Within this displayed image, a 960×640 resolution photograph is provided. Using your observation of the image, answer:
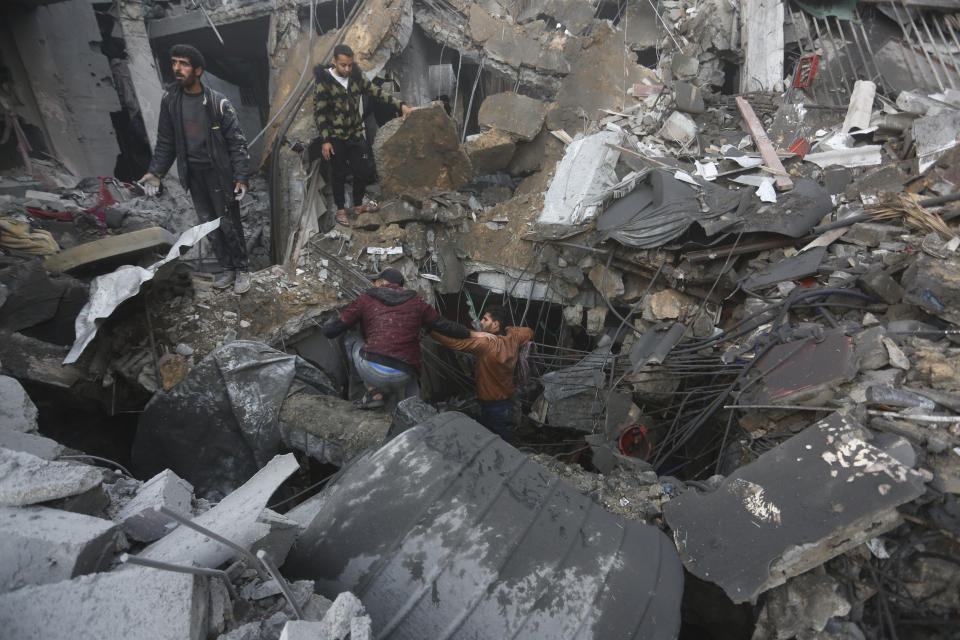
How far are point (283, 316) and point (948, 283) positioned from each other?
208 inches

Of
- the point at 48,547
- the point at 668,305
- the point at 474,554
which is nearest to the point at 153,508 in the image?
the point at 48,547

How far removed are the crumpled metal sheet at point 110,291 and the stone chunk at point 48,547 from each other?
8.16 feet

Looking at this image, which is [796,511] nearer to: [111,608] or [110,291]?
[111,608]

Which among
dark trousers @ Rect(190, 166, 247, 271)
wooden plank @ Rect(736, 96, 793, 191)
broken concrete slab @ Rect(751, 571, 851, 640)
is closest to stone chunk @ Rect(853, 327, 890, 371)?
broken concrete slab @ Rect(751, 571, 851, 640)

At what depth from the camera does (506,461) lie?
2.12 meters

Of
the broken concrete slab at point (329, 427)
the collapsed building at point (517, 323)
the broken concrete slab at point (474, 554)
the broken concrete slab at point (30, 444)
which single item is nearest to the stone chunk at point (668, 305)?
the collapsed building at point (517, 323)

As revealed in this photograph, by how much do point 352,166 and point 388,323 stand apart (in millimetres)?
2475

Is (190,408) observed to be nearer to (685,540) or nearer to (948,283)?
(685,540)

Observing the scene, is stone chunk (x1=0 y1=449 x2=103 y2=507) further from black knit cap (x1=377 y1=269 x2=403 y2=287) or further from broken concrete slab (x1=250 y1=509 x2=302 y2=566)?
black knit cap (x1=377 y1=269 x2=403 y2=287)

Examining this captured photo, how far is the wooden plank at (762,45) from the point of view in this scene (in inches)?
248

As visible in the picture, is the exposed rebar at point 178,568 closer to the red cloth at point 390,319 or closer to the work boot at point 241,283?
the red cloth at point 390,319

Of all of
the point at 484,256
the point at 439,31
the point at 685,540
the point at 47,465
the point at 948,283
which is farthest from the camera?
the point at 439,31

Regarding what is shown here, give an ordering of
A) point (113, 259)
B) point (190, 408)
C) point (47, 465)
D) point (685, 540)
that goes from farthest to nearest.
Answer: point (113, 259)
point (190, 408)
point (685, 540)
point (47, 465)

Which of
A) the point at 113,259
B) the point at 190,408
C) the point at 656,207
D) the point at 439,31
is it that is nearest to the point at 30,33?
the point at 113,259
